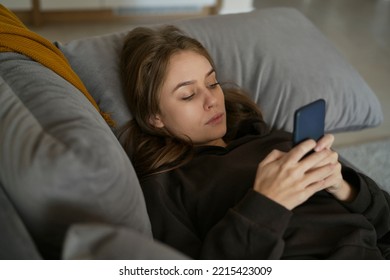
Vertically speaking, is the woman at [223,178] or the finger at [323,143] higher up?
the finger at [323,143]

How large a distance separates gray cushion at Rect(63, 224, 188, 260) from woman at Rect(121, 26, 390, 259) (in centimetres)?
25

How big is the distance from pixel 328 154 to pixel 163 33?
1.98 feet

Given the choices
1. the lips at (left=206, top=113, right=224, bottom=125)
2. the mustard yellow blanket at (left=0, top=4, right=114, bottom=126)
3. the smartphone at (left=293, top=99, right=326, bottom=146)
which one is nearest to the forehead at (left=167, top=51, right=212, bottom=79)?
the lips at (left=206, top=113, right=224, bottom=125)

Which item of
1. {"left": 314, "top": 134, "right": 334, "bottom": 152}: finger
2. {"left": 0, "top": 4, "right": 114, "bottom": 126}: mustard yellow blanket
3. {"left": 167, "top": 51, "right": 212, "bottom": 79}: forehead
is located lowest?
{"left": 314, "top": 134, "right": 334, "bottom": 152}: finger

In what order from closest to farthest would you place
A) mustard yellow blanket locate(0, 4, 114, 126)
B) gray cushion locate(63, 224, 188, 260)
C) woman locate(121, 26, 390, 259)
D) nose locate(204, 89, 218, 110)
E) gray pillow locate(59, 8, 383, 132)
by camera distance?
gray cushion locate(63, 224, 188, 260) → woman locate(121, 26, 390, 259) → mustard yellow blanket locate(0, 4, 114, 126) → nose locate(204, 89, 218, 110) → gray pillow locate(59, 8, 383, 132)

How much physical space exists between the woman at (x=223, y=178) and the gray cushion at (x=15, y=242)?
35cm

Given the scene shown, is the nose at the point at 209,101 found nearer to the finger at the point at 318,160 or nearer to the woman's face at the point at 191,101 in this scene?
the woman's face at the point at 191,101

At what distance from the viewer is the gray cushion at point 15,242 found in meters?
0.78

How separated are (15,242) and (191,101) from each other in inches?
23.4

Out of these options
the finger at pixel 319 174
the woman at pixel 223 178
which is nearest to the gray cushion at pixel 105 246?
the woman at pixel 223 178

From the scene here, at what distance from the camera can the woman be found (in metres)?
0.96

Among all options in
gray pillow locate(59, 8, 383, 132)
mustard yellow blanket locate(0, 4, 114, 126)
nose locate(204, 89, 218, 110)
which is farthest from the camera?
gray pillow locate(59, 8, 383, 132)

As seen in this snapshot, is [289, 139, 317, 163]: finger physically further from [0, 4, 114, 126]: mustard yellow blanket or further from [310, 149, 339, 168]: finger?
[0, 4, 114, 126]: mustard yellow blanket
